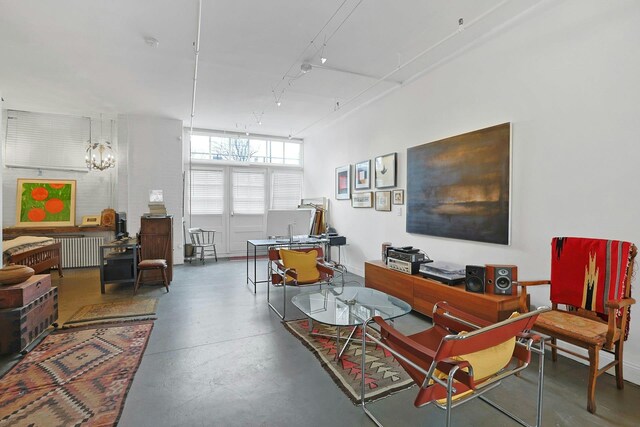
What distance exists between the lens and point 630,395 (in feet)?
7.24

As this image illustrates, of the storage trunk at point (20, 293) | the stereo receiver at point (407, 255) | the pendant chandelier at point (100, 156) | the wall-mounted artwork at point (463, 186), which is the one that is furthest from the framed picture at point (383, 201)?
the pendant chandelier at point (100, 156)

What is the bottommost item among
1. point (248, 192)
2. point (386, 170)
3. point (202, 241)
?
point (202, 241)

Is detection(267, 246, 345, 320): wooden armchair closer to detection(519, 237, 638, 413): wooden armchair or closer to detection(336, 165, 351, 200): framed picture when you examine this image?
detection(519, 237, 638, 413): wooden armchair

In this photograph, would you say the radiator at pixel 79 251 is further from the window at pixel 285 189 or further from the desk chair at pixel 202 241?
the window at pixel 285 189

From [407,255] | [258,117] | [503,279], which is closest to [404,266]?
[407,255]

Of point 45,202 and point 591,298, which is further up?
point 45,202

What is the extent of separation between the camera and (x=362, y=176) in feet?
19.0

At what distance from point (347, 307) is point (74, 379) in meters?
2.28

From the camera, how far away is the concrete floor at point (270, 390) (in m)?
1.97

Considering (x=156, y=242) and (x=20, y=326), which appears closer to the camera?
(x=20, y=326)

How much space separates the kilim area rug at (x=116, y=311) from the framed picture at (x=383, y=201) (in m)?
3.70

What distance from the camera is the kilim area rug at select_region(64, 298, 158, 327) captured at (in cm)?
364

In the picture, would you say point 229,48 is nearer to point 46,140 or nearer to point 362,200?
point 362,200

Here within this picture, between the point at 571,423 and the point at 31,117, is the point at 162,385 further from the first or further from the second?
the point at 31,117
